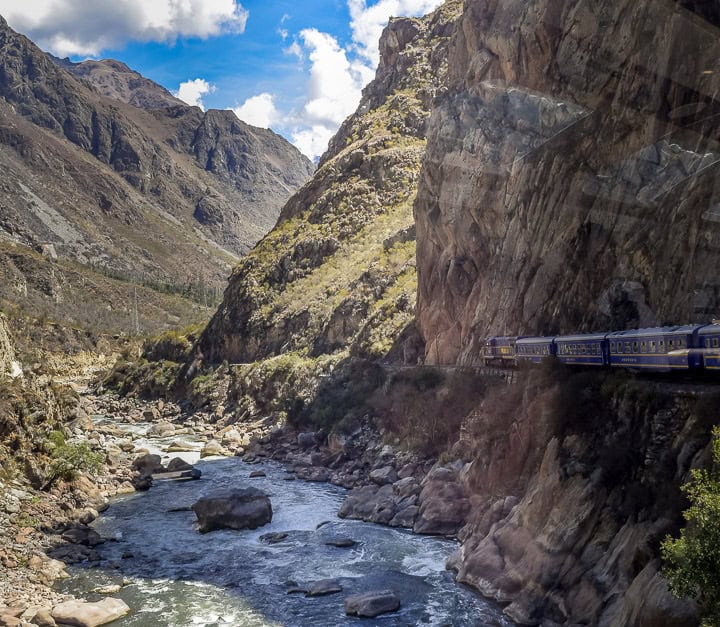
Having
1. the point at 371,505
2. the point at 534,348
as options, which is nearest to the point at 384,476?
the point at 371,505

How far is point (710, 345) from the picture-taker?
2298 centimetres

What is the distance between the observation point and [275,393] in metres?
69.1

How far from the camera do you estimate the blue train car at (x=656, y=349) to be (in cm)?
2403

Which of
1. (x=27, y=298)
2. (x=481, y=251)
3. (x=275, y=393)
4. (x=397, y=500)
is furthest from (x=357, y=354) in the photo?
(x=27, y=298)

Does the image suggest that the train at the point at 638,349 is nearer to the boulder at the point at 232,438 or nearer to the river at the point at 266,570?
the river at the point at 266,570

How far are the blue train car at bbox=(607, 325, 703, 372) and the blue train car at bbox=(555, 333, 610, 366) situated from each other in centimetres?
46

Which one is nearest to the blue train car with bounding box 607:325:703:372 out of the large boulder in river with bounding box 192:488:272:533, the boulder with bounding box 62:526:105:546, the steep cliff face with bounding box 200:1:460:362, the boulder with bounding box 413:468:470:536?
the boulder with bounding box 413:468:470:536

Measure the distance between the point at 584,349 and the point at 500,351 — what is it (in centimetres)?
1049

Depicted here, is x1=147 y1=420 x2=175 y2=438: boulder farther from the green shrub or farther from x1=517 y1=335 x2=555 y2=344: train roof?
x1=517 y1=335 x2=555 y2=344: train roof

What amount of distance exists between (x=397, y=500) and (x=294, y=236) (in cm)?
6117

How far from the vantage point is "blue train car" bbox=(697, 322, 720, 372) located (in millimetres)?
22641

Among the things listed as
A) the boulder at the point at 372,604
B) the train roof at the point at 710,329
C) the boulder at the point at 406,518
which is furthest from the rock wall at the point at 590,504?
the boulder at the point at 406,518

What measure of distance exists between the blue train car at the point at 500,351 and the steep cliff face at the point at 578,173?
4.16ft

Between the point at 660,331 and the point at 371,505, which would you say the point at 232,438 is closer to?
the point at 371,505
